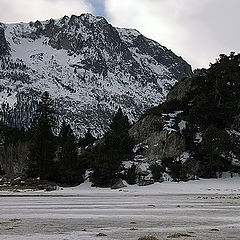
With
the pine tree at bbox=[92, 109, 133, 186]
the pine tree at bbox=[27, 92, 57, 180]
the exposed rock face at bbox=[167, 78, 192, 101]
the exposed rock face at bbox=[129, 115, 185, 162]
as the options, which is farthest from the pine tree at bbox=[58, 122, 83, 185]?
the exposed rock face at bbox=[167, 78, 192, 101]

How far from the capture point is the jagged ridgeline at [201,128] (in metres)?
71.0

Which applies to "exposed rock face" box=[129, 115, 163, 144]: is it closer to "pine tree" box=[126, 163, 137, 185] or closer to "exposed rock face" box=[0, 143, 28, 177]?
"pine tree" box=[126, 163, 137, 185]

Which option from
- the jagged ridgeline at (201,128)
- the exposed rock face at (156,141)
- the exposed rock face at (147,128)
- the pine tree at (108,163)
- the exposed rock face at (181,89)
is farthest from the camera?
the exposed rock face at (181,89)

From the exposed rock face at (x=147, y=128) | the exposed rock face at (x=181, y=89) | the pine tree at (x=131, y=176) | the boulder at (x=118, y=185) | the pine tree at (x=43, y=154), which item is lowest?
the boulder at (x=118, y=185)

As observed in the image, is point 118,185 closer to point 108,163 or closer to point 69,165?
point 108,163

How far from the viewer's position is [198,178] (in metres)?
69.9

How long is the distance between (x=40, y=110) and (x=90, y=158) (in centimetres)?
1327

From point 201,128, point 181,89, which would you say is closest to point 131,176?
point 201,128

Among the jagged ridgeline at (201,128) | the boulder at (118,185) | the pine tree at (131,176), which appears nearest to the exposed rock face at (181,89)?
the jagged ridgeline at (201,128)

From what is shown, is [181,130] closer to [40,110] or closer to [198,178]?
[198,178]

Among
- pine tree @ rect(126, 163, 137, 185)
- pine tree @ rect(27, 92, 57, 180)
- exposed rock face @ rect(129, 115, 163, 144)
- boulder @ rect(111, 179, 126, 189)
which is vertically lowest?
boulder @ rect(111, 179, 126, 189)

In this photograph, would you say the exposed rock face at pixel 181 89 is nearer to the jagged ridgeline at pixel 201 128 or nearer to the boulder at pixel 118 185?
the jagged ridgeline at pixel 201 128

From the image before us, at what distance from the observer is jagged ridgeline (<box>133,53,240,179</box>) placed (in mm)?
71000

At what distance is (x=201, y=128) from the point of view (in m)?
78.8
